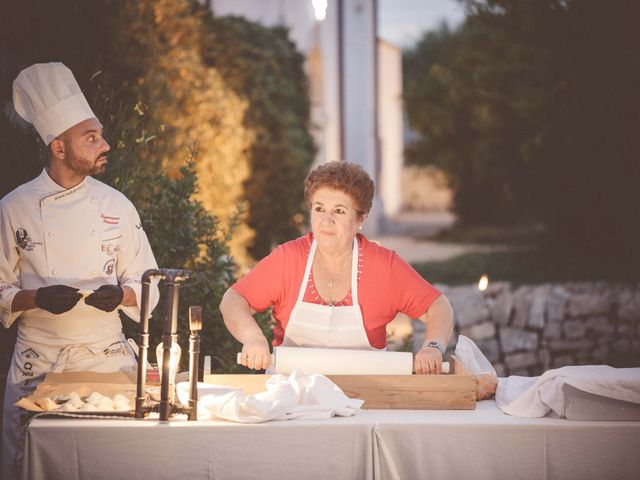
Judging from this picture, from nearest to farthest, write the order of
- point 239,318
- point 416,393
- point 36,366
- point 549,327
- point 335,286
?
point 416,393, point 36,366, point 239,318, point 335,286, point 549,327

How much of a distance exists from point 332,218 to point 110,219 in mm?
842

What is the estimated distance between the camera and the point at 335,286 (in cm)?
375

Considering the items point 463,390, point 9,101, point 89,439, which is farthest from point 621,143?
point 89,439

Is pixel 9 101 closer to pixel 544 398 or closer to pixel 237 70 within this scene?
pixel 544 398

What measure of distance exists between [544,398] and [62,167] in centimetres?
184

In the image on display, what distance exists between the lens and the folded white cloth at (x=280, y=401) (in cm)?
288

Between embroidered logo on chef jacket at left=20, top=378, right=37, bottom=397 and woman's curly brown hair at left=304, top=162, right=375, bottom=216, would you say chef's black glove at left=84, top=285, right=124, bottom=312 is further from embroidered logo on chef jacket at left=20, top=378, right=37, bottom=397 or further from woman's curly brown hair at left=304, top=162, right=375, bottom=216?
woman's curly brown hair at left=304, top=162, right=375, bottom=216

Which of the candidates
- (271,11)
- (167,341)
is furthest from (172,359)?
(271,11)

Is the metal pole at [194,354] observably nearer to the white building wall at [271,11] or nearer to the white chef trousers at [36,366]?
the white chef trousers at [36,366]

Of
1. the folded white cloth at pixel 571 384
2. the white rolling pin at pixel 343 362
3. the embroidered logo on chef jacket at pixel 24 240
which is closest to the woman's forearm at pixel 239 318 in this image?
the white rolling pin at pixel 343 362

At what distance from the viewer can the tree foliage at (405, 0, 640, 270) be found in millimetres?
9273

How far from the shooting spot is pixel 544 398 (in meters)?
2.96

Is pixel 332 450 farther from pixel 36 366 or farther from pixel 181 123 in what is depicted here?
pixel 181 123

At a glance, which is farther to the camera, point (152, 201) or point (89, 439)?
point (152, 201)
